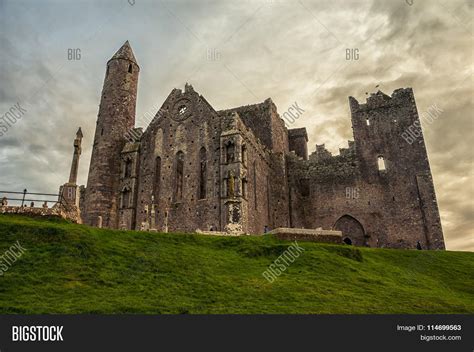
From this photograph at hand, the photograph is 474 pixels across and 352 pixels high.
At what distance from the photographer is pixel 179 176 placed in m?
33.5

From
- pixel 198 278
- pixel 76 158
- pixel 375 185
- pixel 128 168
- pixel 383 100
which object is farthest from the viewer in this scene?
pixel 383 100

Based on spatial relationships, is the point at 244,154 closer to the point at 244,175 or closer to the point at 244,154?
the point at 244,154

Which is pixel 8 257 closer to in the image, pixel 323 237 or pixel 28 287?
pixel 28 287

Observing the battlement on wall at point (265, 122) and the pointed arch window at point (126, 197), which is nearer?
the pointed arch window at point (126, 197)

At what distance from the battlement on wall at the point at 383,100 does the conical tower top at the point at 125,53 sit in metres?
23.2

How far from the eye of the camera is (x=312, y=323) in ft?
33.5

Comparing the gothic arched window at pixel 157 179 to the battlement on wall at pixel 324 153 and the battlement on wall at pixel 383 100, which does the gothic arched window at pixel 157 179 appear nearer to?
the battlement on wall at pixel 324 153

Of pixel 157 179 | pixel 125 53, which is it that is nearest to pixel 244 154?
pixel 157 179

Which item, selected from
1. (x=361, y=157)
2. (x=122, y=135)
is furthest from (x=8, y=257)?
(x=361, y=157)

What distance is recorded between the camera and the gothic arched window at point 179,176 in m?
32.7

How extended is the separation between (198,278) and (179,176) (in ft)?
64.9

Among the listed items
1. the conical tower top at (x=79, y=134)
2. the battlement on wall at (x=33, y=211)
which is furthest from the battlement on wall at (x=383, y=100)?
the battlement on wall at (x=33, y=211)

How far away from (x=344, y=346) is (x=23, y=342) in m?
7.81

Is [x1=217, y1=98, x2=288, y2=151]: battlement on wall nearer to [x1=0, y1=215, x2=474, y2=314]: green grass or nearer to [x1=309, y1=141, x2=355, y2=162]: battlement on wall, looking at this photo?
[x1=309, y1=141, x2=355, y2=162]: battlement on wall
